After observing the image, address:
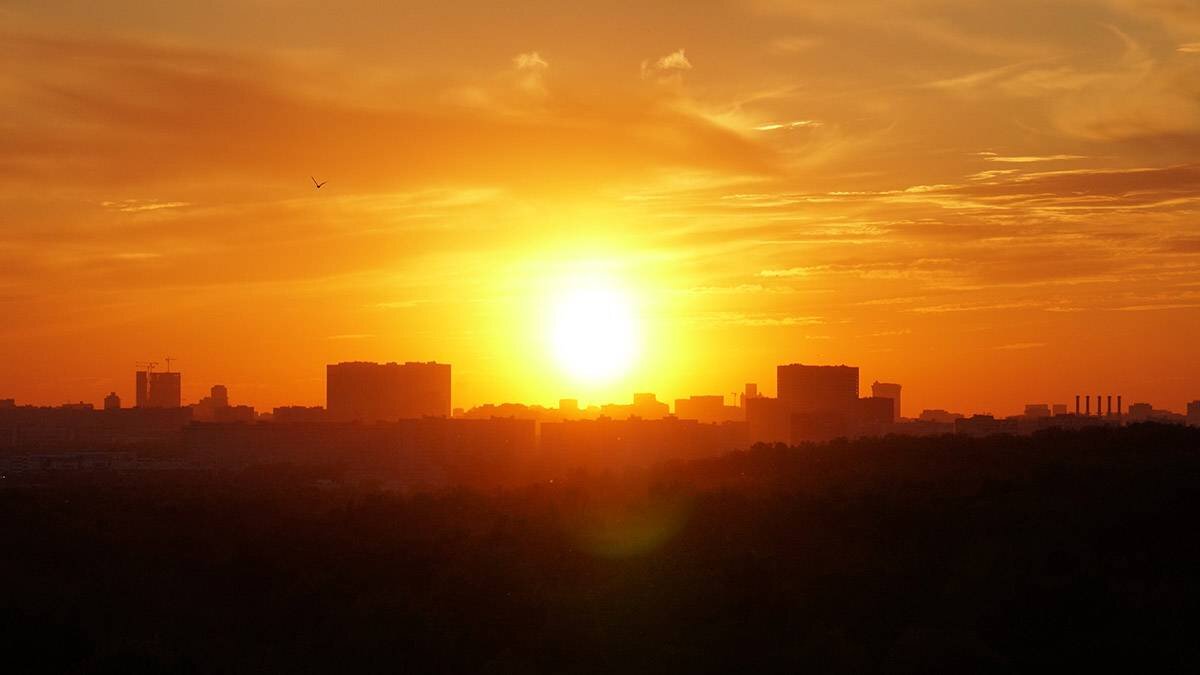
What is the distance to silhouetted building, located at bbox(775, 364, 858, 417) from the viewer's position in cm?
14825

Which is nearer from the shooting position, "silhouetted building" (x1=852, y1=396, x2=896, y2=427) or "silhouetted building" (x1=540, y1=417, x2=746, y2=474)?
"silhouetted building" (x1=540, y1=417, x2=746, y2=474)

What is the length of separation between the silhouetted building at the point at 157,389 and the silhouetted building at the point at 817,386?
78454 millimetres

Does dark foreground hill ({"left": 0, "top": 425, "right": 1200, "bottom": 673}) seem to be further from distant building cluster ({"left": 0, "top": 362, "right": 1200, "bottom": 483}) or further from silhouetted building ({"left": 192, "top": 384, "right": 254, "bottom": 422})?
silhouetted building ({"left": 192, "top": 384, "right": 254, "bottom": 422})

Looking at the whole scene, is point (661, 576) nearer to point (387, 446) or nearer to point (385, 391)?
point (387, 446)

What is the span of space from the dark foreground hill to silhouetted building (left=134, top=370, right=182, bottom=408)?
144 meters

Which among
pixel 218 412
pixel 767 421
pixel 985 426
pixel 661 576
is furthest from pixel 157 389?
pixel 661 576

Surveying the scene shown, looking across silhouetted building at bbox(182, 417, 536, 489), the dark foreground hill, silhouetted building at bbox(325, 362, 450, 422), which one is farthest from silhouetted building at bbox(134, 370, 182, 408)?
the dark foreground hill

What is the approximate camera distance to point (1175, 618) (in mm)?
26797

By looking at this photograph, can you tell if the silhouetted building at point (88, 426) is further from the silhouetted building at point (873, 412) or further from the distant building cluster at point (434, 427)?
the silhouetted building at point (873, 412)

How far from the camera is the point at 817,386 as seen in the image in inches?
5940

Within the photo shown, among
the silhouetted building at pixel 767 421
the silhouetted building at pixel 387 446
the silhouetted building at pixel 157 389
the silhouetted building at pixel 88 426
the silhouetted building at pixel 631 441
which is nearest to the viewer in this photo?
the silhouetted building at pixel 387 446

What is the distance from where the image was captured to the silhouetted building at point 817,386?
486 ft

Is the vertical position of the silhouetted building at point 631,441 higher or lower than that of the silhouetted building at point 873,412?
lower

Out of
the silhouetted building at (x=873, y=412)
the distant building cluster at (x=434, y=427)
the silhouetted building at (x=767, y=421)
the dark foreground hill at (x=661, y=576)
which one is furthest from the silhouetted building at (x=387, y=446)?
the dark foreground hill at (x=661, y=576)
